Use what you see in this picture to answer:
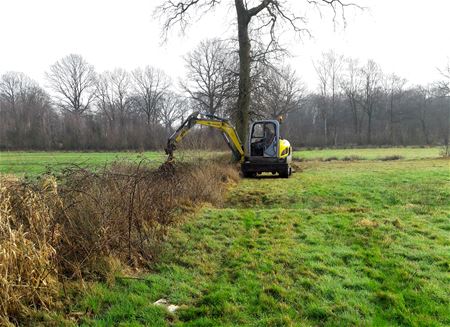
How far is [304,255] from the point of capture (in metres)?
5.19

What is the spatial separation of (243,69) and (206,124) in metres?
6.51

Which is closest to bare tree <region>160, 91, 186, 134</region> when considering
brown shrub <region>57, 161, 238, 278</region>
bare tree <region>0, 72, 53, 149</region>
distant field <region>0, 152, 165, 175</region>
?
bare tree <region>0, 72, 53, 149</region>

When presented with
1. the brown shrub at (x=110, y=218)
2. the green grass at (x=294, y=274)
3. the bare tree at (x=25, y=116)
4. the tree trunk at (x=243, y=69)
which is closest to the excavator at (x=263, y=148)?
the tree trunk at (x=243, y=69)

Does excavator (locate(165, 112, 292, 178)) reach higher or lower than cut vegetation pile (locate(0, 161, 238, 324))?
higher

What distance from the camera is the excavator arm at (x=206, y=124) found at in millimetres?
12667

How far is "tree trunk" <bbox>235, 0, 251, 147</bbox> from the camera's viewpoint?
1922 centimetres

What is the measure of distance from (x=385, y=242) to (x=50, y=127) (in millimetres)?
52986

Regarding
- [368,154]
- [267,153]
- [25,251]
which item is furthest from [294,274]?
[368,154]

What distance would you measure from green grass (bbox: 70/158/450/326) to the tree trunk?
1183 centimetres

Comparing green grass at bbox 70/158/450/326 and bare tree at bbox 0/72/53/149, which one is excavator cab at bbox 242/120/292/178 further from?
bare tree at bbox 0/72/53/149

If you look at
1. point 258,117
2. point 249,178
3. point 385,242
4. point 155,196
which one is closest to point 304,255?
point 385,242

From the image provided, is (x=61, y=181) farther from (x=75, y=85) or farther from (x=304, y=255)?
(x=75, y=85)

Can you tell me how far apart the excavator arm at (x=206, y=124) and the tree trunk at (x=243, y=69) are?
10.4ft

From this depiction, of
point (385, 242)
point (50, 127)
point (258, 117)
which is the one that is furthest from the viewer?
point (50, 127)
